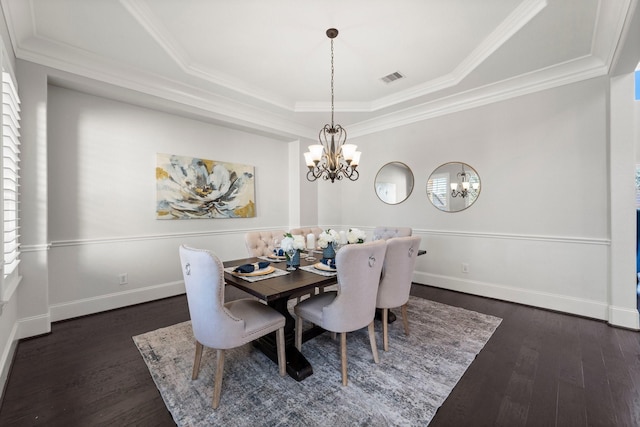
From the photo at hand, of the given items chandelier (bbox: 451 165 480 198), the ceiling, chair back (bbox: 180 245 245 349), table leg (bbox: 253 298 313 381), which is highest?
the ceiling

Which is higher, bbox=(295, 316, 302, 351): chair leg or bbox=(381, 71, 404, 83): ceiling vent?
bbox=(381, 71, 404, 83): ceiling vent

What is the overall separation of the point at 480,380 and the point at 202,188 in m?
3.80

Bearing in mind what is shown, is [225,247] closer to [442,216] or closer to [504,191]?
[442,216]

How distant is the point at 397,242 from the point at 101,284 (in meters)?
3.37

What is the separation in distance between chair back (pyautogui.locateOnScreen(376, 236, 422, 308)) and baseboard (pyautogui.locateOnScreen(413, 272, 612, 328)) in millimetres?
1878

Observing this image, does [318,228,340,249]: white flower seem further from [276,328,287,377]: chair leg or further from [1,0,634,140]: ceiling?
[1,0,634,140]: ceiling

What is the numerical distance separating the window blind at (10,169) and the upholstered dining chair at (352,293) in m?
2.34

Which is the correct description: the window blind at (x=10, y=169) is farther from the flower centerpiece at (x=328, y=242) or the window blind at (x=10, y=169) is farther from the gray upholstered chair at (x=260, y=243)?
the flower centerpiece at (x=328, y=242)

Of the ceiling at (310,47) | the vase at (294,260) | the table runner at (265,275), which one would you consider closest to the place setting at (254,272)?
the table runner at (265,275)

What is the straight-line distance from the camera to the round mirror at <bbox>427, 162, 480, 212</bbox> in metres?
3.69

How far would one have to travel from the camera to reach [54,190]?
9.27 ft

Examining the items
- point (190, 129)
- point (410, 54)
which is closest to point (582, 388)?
point (410, 54)

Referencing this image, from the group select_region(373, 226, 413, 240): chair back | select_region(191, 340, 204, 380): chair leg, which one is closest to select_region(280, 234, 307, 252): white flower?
select_region(191, 340, 204, 380): chair leg

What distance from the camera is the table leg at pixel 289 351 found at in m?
1.93
